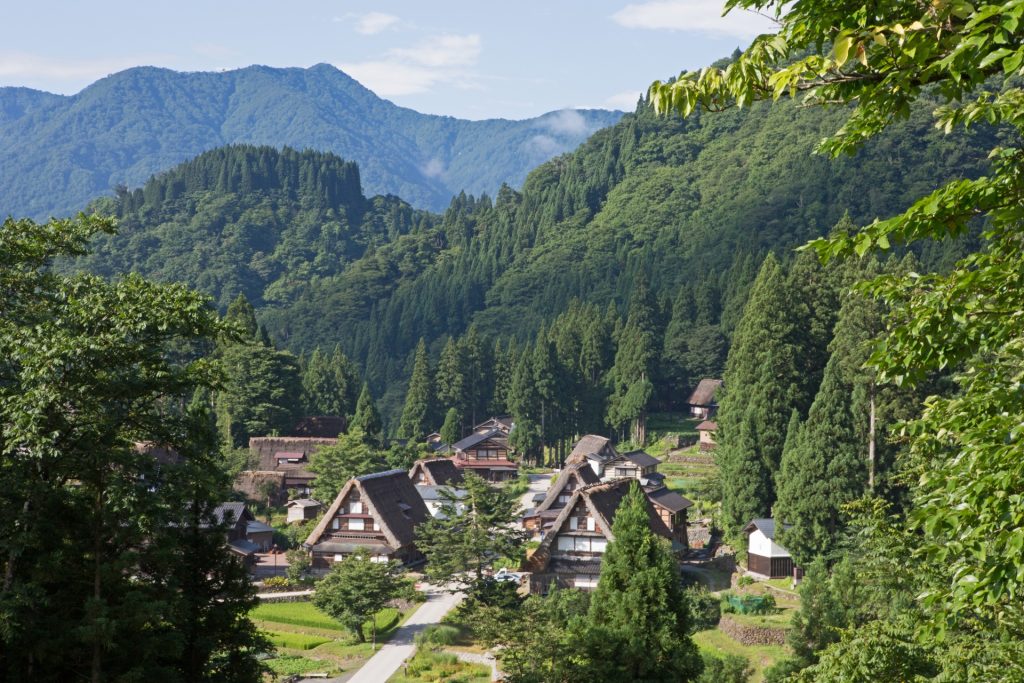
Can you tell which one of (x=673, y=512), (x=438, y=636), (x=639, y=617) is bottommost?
(x=438, y=636)

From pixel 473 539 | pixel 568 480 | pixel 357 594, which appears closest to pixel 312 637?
pixel 357 594

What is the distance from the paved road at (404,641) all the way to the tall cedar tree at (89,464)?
1651cm

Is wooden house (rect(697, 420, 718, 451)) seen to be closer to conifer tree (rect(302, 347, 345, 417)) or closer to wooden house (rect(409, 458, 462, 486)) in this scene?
wooden house (rect(409, 458, 462, 486))

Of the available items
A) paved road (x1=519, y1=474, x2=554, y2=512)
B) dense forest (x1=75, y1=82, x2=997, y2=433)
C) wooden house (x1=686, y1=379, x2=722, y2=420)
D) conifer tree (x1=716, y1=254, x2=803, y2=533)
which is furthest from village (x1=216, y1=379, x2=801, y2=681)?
dense forest (x1=75, y1=82, x2=997, y2=433)

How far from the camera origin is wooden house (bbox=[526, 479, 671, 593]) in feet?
134

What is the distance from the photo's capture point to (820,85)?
20.8ft

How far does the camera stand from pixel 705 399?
7450 centimetres

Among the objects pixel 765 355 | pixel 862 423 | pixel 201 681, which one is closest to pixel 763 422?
pixel 765 355

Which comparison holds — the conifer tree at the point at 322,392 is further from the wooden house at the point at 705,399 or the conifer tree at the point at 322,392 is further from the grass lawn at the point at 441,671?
the grass lawn at the point at 441,671

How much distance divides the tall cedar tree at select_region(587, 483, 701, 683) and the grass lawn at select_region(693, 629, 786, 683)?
11546mm

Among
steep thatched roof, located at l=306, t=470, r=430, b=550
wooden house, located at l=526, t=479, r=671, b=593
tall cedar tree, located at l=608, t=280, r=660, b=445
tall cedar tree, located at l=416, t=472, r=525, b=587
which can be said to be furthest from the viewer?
tall cedar tree, located at l=608, t=280, r=660, b=445

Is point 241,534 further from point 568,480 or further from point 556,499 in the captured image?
point 568,480

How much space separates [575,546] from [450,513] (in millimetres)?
6024

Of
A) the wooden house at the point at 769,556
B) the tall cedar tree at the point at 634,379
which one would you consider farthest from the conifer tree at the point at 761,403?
the tall cedar tree at the point at 634,379
